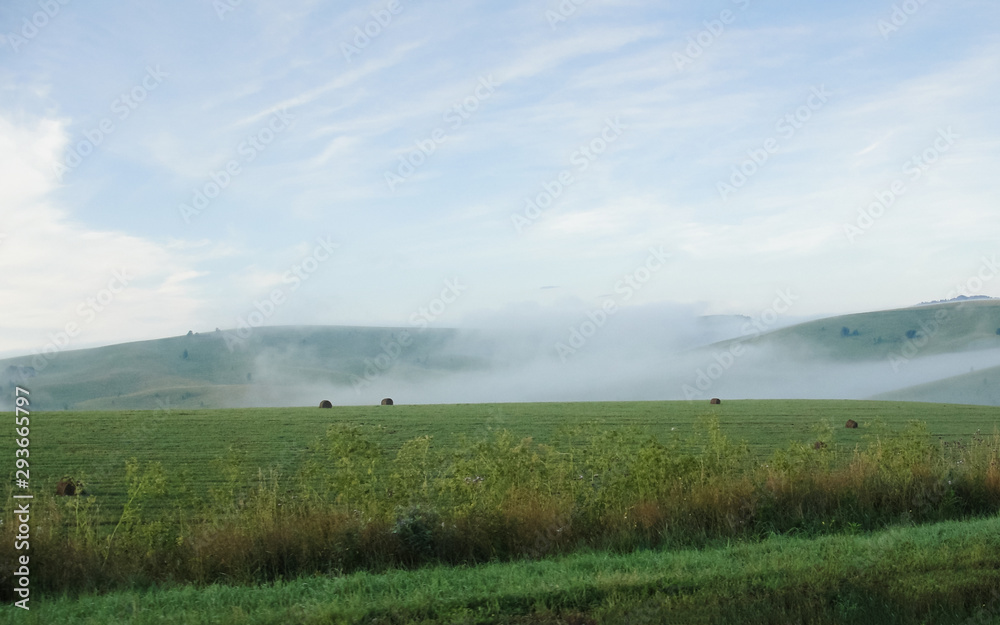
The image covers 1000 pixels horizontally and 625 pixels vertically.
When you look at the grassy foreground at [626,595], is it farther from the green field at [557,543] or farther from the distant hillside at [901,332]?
the distant hillside at [901,332]

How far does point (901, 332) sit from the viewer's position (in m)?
138

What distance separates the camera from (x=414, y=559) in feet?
33.7

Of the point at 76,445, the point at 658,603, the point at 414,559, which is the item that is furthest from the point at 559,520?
the point at 76,445

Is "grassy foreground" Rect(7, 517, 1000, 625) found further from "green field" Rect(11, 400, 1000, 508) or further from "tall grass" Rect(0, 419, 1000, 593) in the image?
"green field" Rect(11, 400, 1000, 508)

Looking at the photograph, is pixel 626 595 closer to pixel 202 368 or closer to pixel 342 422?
pixel 342 422

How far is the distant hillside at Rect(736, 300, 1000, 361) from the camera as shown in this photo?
12644 centimetres

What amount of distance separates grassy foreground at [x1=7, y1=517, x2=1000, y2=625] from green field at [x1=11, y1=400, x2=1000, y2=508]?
6.77m

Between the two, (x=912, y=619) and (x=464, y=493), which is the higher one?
(x=464, y=493)

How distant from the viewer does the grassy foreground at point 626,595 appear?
734 cm

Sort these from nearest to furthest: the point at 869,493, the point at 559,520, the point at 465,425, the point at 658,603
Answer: the point at 658,603, the point at 559,520, the point at 869,493, the point at 465,425

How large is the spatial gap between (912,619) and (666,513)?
15.3 ft

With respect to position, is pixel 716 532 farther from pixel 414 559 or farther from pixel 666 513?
pixel 414 559

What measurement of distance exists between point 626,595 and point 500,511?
3.37 m

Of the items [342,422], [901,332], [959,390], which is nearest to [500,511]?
[342,422]
